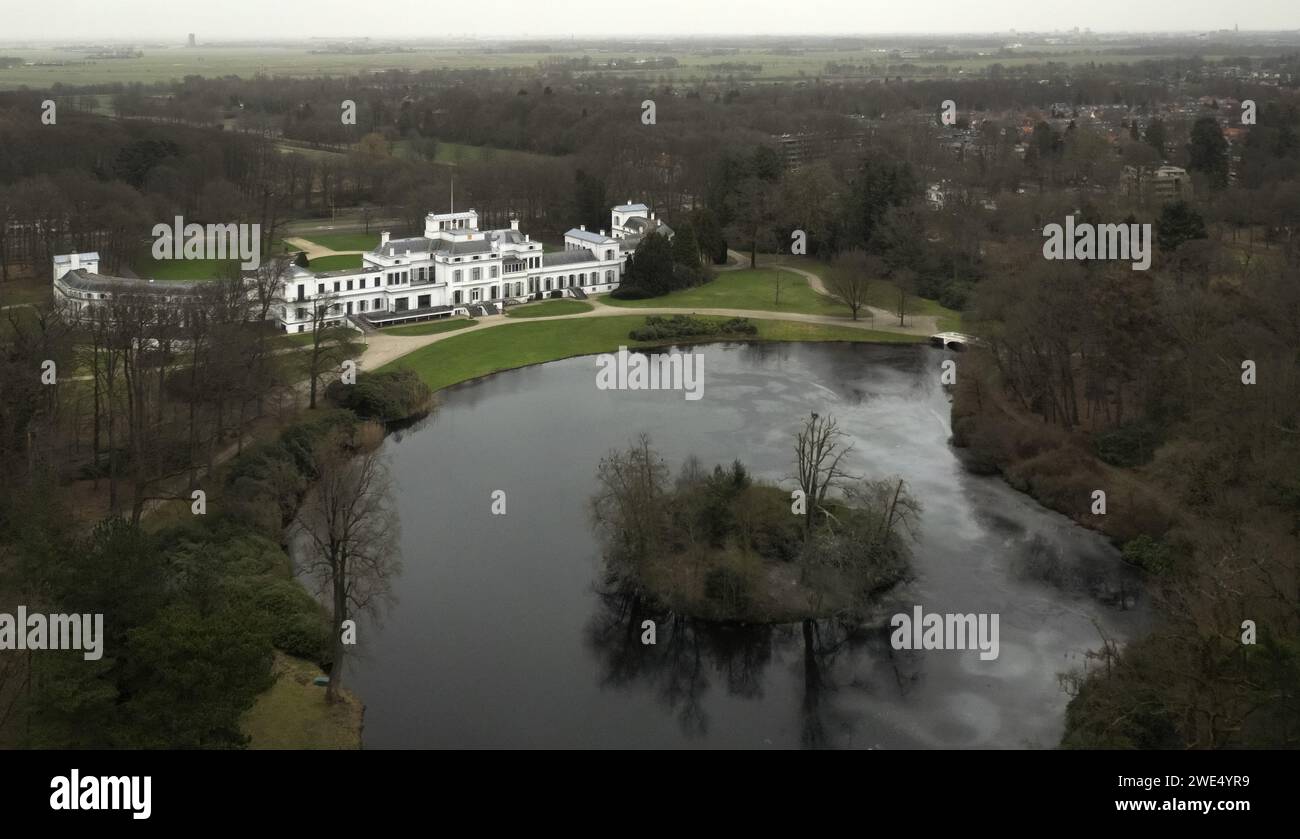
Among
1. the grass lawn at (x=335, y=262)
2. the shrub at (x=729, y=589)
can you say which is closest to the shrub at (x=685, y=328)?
the grass lawn at (x=335, y=262)

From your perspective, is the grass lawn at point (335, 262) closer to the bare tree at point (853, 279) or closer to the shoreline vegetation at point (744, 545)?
the bare tree at point (853, 279)

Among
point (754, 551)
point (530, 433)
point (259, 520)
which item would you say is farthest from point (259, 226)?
point (754, 551)

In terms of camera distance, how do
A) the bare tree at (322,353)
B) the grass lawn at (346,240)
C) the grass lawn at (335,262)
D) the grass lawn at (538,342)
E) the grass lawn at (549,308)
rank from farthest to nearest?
the grass lawn at (346,240) → the grass lawn at (335,262) → the grass lawn at (549,308) → the grass lawn at (538,342) → the bare tree at (322,353)

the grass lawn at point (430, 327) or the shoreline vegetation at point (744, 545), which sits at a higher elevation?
the grass lawn at point (430, 327)

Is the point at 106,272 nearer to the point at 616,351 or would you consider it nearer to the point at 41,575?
the point at 616,351

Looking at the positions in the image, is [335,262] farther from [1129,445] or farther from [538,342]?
[1129,445]

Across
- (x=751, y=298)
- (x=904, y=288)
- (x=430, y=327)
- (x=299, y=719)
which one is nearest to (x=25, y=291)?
(x=430, y=327)
